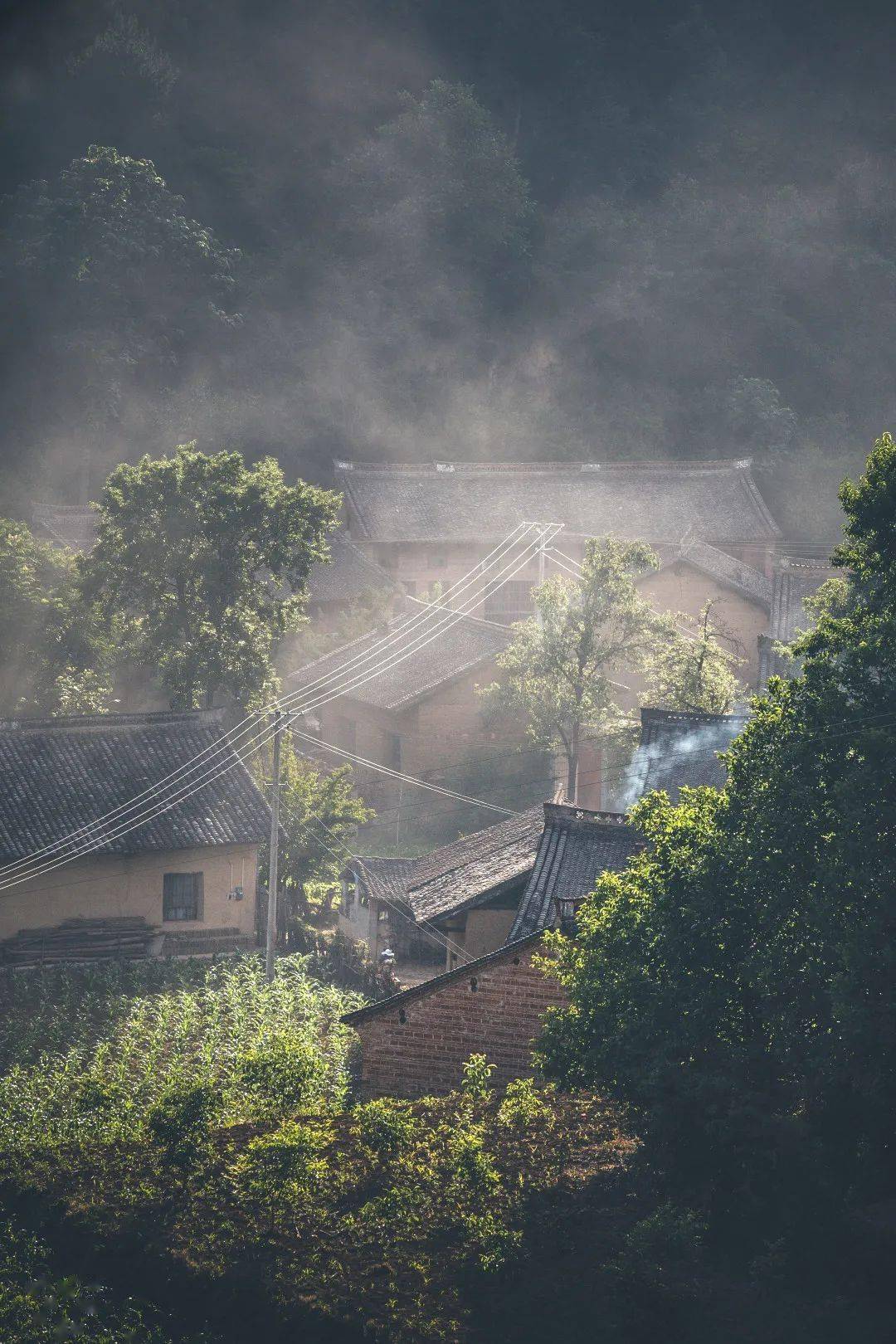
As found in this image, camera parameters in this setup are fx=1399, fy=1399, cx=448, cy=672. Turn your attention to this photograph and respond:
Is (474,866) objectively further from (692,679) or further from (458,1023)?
(692,679)

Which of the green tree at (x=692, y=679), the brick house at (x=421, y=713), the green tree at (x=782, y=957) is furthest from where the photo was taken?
the brick house at (x=421, y=713)

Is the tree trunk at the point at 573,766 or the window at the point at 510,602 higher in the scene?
the window at the point at 510,602

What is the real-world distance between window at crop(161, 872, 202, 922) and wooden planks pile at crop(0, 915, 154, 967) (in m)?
0.70

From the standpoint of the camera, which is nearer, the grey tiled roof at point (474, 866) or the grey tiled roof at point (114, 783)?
the grey tiled roof at point (474, 866)

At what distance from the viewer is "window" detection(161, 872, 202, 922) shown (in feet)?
95.1

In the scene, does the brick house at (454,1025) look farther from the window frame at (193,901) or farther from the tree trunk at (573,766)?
the tree trunk at (573,766)

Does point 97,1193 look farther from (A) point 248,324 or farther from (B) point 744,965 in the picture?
(A) point 248,324

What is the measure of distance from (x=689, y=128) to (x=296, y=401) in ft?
106

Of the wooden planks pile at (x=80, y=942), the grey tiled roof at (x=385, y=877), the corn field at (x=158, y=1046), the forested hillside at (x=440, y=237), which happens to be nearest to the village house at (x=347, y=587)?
the forested hillside at (x=440, y=237)

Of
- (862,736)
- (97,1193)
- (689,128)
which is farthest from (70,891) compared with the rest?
(689,128)

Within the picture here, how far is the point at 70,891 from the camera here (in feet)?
91.4

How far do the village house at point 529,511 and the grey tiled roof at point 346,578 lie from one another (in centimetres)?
153

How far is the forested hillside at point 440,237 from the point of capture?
6047cm

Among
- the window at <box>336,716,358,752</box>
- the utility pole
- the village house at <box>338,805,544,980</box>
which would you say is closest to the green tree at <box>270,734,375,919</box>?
the village house at <box>338,805,544,980</box>
